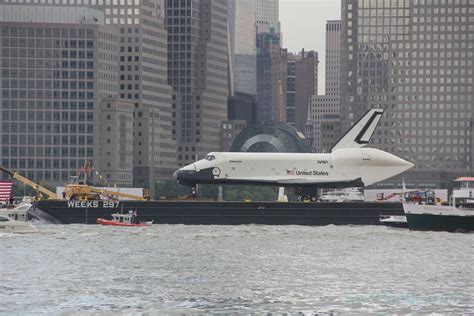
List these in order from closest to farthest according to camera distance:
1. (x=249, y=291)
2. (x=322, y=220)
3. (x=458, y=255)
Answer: (x=249, y=291) → (x=458, y=255) → (x=322, y=220)

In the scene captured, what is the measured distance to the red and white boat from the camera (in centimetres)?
16025

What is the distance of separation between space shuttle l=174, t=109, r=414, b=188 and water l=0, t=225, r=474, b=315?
142ft

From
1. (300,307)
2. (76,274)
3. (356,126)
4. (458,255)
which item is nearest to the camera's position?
(300,307)

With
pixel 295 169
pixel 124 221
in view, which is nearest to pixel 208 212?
pixel 124 221

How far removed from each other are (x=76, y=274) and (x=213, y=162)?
316 ft

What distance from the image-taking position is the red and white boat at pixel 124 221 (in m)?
160

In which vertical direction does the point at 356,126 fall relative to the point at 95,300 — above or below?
above

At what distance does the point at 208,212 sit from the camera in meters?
172

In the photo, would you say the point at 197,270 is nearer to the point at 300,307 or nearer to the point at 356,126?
the point at 300,307

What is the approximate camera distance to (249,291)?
72.2m

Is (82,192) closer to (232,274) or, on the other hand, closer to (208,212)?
(208,212)

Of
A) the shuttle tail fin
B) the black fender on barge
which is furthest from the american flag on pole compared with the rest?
the shuttle tail fin

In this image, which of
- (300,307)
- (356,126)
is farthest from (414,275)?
(356,126)

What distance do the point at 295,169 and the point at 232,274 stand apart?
95910 millimetres
